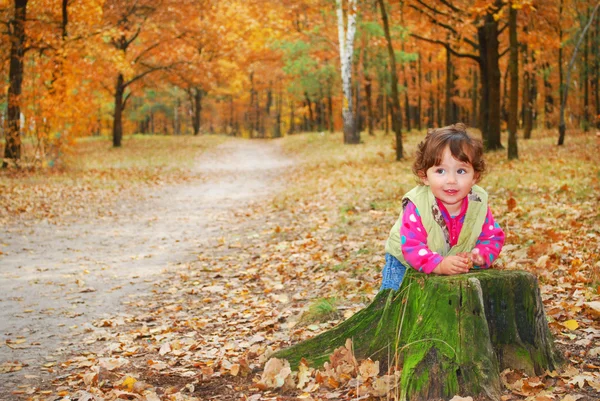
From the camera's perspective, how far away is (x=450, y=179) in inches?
126

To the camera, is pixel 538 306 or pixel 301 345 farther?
pixel 301 345

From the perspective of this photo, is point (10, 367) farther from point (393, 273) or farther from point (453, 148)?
point (453, 148)

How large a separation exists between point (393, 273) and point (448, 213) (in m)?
0.61

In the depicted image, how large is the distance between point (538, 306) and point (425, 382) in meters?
0.85

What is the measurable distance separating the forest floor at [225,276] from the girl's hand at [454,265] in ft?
2.40

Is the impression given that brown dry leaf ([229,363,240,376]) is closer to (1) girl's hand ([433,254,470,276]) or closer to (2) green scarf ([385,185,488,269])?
(2) green scarf ([385,185,488,269])

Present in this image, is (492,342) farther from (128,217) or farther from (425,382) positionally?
(128,217)

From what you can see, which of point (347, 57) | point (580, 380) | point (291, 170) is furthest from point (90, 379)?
point (347, 57)

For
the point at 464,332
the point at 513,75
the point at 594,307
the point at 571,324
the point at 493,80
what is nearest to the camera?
the point at 464,332

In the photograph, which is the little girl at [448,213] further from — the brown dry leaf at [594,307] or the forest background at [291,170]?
the brown dry leaf at [594,307]

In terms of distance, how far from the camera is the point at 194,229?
443 inches

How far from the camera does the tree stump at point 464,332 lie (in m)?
3.03

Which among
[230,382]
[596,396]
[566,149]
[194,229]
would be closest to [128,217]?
[194,229]

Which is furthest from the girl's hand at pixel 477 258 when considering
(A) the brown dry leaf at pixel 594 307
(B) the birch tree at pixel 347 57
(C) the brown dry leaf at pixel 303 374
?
(B) the birch tree at pixel 347 57
